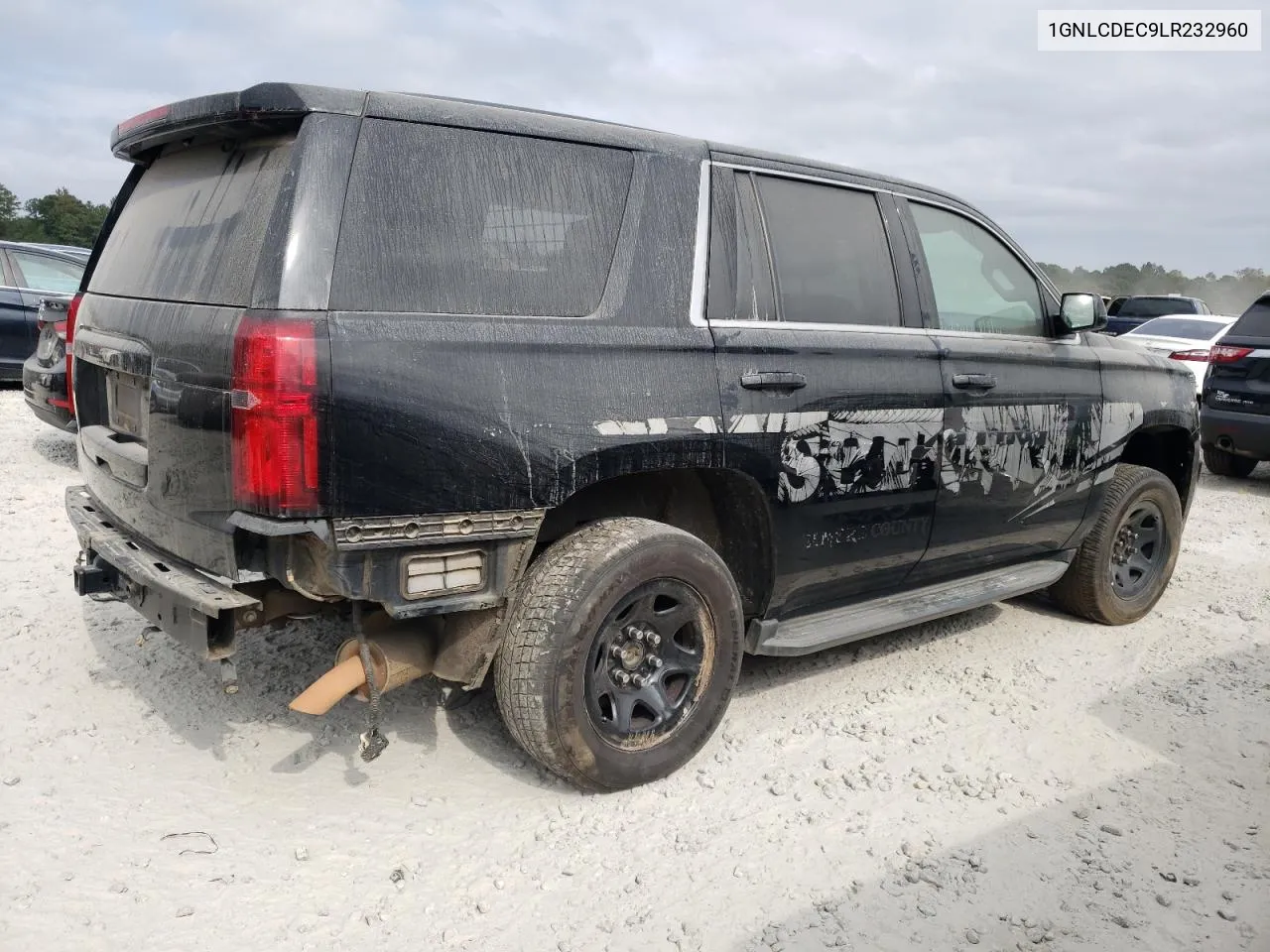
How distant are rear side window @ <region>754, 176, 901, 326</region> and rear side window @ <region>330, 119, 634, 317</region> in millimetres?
660

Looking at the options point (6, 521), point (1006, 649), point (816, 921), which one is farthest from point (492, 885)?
point (6, 521)

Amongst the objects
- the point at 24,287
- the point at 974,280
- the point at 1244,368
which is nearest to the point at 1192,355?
the point at 1244,368

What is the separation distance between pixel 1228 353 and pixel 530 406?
8.08m

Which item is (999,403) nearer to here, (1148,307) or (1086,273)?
(1148,307)

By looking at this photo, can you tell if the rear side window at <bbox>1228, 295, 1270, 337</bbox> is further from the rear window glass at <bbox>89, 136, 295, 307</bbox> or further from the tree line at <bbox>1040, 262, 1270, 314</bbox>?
the tree line at <bbox>1040, 262, 1270, 314</bbox>

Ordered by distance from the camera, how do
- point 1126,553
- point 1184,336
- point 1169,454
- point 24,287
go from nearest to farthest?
point 1126,553, point 1169,454, point 24,287, point 1184,336

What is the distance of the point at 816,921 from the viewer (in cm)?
260

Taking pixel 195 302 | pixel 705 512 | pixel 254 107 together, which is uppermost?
pixel 254 107

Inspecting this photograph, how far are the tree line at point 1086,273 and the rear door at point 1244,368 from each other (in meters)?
28.1

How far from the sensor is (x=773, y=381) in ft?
10.7

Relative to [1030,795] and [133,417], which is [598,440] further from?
[1030,795]

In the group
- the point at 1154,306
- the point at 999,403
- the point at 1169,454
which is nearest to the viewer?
the point at 999,403

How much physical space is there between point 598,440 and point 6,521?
432 centimetres

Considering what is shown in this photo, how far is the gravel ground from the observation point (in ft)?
8.38
